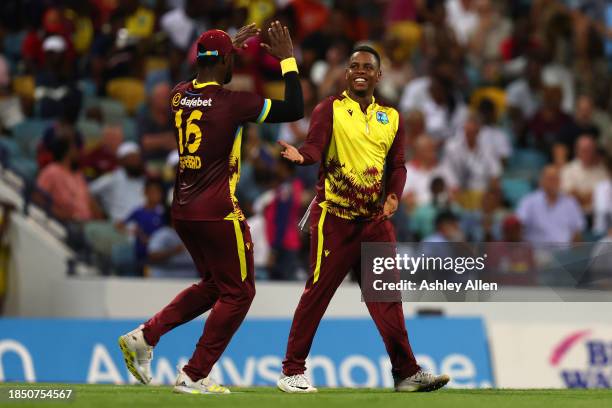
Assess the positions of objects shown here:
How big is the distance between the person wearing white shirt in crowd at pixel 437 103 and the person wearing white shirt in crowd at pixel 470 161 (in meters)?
0.50

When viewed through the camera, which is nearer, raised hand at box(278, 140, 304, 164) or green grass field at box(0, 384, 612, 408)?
green grass field at box(0, 384, 612, 408)

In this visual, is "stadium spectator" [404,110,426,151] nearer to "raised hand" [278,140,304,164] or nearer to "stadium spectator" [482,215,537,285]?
"stadium spectator" [482,215,537,285]

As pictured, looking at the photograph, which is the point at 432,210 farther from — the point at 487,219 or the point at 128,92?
the point at 128,92

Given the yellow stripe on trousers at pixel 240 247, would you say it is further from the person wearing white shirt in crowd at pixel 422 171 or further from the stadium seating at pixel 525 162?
the stadium seating at pixel 525 162

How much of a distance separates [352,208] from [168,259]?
6.41m

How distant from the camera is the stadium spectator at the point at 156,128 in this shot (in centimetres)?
1906

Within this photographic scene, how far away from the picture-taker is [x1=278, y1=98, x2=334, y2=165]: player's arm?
10750 mm

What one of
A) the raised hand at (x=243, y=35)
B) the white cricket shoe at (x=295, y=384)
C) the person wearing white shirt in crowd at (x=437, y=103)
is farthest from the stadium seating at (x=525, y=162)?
the white cricket shoe at (x=295, y=384)

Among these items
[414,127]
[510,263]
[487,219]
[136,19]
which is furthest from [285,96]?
[136,19]

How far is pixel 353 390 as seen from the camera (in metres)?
11.9

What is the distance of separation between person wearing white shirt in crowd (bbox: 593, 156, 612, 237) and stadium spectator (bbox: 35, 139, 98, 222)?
589 centimetres

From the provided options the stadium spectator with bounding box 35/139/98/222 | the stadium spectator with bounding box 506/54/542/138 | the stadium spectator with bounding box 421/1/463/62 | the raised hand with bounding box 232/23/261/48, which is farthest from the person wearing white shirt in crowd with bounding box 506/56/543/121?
the raised hand with bounding box 232/23/261/48

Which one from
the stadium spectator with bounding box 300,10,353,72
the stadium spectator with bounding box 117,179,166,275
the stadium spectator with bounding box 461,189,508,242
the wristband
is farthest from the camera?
the stadium spectator with bounding box 300,10,353,72

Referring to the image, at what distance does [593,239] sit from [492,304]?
4.97 ft
